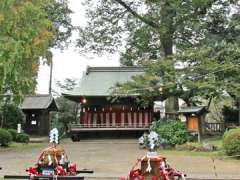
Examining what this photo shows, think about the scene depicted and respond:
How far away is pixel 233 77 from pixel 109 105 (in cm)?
1360

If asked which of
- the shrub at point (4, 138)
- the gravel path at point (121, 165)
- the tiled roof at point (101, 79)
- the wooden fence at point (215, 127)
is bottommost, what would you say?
the gravel path at point (121, 165)

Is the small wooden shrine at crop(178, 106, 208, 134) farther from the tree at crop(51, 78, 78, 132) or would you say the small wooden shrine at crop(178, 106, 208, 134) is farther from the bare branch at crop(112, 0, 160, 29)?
the tree at crop(51, 78, 78, 132)

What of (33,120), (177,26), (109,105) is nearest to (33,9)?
(177,26)

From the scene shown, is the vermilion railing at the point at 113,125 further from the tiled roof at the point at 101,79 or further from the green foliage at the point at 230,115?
the green foliage at the point at 230,115

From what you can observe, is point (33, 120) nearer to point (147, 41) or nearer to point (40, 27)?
point (147, 41)

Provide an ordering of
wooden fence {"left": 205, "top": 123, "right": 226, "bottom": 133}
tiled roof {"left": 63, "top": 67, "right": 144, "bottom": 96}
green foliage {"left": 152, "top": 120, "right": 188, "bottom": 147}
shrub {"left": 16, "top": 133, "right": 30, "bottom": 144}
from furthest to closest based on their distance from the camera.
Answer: tiled roof {"left": 63, "top": 67, "right": 144, "bottom": 96} → wooden fence {"left": 205, "top": 123, "right": 226, "bottom": 133} → shrub {"left": 16, "top": 133, "right": 30, "bottom": 144} → green foliage {"left": 152, "top": 120, "right": 188, "bottom": 147}

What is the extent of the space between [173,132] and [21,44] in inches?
434

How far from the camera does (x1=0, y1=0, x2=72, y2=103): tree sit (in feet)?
72.8

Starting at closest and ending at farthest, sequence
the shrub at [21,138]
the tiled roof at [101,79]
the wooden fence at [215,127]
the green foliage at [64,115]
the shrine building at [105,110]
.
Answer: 1. the shrub at [21,138]
2. the wooden fence at [215,127]
3. the shrine building at [105,110]
4. the tiled roof at [101,79]
5. the green foliage at [64,115]

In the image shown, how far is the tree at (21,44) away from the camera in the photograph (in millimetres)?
22203

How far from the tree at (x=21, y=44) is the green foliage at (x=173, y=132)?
27.4 feet

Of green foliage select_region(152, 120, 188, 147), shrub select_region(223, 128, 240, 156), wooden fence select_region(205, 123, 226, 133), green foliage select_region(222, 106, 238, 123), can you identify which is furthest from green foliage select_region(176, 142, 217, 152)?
green foliage select_region(222, 106, 238, 123)

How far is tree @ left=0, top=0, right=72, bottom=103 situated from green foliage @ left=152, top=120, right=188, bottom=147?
27.4 ft

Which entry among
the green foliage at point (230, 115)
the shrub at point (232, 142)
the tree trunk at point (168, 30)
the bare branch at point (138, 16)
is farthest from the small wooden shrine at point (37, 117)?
the shrub at point (232, 142)
